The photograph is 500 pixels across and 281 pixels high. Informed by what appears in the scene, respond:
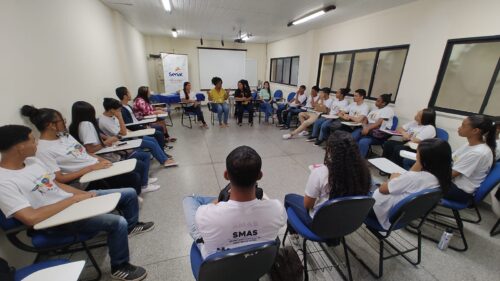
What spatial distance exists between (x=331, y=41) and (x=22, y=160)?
6293mm

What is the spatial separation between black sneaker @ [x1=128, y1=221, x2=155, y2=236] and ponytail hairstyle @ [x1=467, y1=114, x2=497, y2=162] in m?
3.32

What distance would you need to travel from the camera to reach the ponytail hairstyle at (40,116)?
169 cm

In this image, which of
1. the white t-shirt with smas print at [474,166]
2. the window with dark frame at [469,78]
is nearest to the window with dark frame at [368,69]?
the window with dark frame at [469,78]

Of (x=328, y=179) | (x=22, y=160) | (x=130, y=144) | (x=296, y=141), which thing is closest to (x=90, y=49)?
(x=130, y=144)

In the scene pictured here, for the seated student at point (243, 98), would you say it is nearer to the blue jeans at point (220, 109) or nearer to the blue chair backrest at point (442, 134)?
the blue jeans at point (220, 109)

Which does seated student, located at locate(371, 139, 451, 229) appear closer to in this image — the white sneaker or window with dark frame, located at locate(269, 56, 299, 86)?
the white sneaker

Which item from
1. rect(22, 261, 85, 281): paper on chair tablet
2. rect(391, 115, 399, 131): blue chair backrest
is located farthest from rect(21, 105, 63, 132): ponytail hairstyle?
rect(391, 115, 399, 131): blue chair backrest

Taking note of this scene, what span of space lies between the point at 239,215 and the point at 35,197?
1417 millimetres

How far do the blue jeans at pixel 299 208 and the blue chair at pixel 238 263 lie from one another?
531 millimetres

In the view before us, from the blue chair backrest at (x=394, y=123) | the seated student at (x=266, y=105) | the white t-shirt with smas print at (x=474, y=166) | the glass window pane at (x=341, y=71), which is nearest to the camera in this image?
the white t-shirt with smas print at (x=474, y=166)

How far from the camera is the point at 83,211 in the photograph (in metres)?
1.33

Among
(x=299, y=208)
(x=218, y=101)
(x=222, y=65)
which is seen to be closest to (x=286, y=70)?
(x=222, y=65)

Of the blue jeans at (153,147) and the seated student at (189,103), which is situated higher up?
the seated student at (189,103)

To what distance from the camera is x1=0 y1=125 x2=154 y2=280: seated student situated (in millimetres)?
1193
